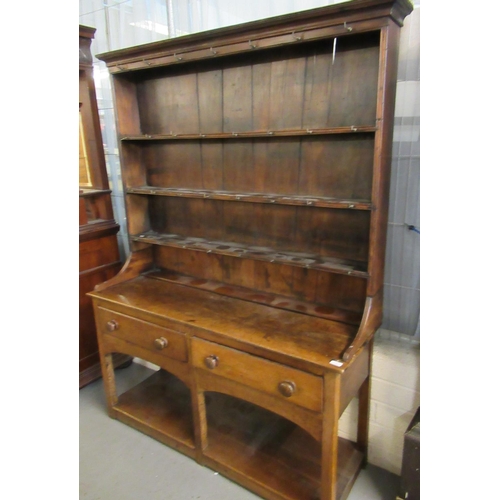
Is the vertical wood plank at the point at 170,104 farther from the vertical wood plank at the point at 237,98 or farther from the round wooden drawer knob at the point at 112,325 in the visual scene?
the round wooden drawer knob at the point at 112,325

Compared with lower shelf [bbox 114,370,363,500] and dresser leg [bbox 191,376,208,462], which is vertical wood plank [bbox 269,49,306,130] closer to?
dresser leg [bbox 191,376,208,462]

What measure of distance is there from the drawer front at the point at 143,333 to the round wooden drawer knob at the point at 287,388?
0.51 metres

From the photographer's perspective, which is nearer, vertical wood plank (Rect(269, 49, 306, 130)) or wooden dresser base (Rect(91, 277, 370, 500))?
wooden dresser base (Rect(91, 277, 370, 500))

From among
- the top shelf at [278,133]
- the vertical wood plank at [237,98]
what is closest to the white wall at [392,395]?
the top shelf at [278,133]

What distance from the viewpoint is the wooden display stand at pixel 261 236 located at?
1441mm

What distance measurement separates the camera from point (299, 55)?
1.61 metres

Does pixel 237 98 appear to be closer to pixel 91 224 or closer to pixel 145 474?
pixel 91 224

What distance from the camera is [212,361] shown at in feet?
5.35

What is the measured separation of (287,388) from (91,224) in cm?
164

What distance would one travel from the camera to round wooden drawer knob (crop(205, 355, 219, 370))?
5.34ft

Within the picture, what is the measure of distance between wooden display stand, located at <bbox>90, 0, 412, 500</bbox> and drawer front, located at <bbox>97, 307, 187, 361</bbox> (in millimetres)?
10

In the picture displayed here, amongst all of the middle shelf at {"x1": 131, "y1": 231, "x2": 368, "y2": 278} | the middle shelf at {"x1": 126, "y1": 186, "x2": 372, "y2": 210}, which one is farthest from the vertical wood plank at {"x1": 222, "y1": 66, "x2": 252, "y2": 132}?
the middle shelf at {"x1": 131, "y1": 231, "x2": 368, "y2": 278}
